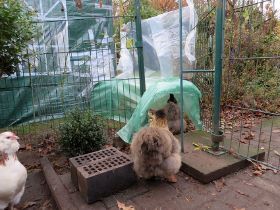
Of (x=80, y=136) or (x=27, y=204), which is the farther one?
(x=80, y=136)

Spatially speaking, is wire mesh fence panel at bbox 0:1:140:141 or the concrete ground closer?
the concrete ground

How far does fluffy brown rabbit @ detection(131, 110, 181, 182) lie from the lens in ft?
9.11

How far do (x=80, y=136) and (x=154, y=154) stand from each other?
1263mm

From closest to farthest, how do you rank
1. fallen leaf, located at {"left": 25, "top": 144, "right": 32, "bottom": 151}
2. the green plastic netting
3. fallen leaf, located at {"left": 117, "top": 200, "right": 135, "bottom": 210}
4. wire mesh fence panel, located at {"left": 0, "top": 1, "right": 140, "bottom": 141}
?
fallen leaf, located at {"left": 117, "top": 200, "right": 135, "bottom": 210} → the green plastic netting → fallen leaf, located at {"left": 25, "top": 144, "right": 32, "bottom": 151} → wire mesh fence panel, located at {"left": 0, "top": 1, "right": 140, "bottom": 141}

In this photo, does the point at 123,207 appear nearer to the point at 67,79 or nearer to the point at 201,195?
the point at 201,195

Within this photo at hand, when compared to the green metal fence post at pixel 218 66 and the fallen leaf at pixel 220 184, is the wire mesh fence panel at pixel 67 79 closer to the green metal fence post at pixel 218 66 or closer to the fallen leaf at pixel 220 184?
the green metal fence post at pixel 218 66

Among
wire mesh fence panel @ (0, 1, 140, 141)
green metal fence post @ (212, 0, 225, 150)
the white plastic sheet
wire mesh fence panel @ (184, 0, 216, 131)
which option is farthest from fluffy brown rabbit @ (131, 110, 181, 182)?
the white plastic sheet

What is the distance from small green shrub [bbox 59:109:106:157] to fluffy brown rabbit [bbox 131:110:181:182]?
2.98ft

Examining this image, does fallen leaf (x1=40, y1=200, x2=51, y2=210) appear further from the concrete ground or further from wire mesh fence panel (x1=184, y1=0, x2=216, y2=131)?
wire mesh fence panel (x1=184, y1=0, x2=216, y2=131)

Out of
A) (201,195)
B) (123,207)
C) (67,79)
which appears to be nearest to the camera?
(123,207)

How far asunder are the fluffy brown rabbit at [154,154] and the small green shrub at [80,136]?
0.91m

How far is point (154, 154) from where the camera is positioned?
279 centimetres

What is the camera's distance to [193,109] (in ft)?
13.9

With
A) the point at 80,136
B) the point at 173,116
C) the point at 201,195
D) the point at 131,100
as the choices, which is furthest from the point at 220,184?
the point at 131,100
